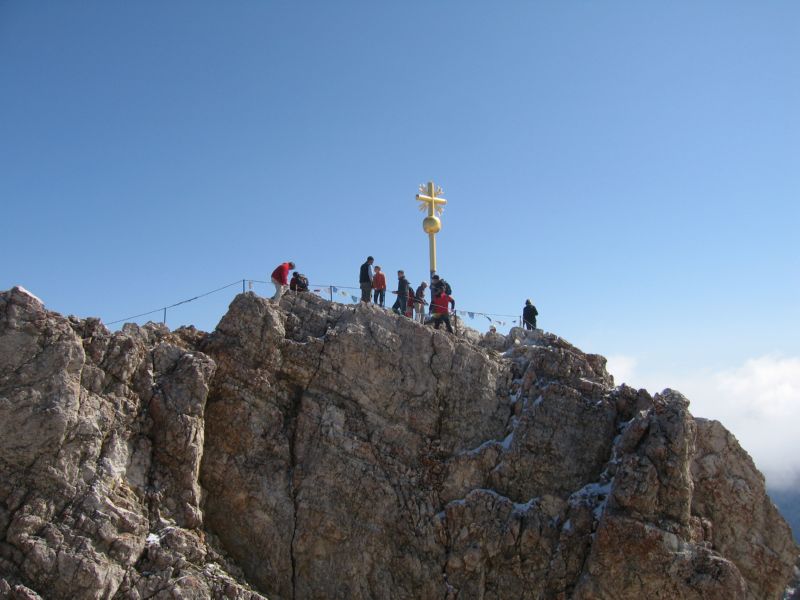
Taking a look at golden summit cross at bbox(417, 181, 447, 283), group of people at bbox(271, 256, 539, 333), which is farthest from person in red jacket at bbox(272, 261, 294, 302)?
golden summit cross at bbox(417, 181, 447, 283)

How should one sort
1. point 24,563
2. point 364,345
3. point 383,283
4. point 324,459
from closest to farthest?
point 24,563 < point 324,459 < point 364,345 < point 383,283

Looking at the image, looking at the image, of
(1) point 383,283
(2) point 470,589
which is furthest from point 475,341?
(2) point 470,589

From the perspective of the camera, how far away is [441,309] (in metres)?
25.9

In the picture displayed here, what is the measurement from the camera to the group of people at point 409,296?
25984mm

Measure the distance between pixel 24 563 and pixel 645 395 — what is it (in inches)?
607

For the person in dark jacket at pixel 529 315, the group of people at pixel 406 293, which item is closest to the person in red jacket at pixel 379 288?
the group of people at pixel 406 293

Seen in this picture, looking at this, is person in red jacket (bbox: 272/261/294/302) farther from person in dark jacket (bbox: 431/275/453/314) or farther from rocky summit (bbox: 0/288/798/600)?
person in dark jacket (bbox: 431/275/453/314)

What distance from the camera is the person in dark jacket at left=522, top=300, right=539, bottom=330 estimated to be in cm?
2789

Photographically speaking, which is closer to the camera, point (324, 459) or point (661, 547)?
point (661, 547)

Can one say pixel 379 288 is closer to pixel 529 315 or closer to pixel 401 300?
pixel 401 300

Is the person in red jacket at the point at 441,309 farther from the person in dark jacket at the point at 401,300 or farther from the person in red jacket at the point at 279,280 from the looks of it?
the person in red jacket at the point at 279,280

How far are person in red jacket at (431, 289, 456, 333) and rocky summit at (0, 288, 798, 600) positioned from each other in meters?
1.11

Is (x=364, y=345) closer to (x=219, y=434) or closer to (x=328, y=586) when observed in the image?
(x=219, y=434)

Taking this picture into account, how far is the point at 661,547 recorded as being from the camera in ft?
67.7
